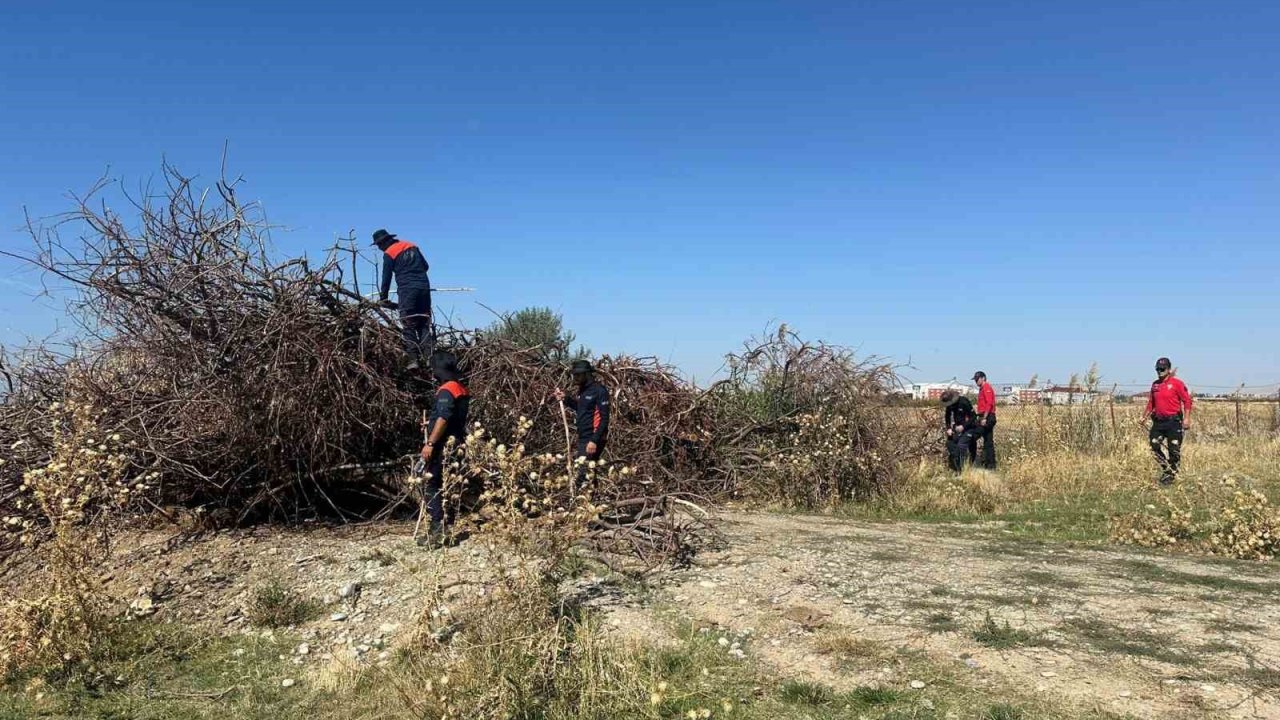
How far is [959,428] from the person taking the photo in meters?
11.1

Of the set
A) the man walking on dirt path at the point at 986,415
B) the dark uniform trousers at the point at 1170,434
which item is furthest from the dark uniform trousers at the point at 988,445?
the dark uniform trousers at the point at 1170,434

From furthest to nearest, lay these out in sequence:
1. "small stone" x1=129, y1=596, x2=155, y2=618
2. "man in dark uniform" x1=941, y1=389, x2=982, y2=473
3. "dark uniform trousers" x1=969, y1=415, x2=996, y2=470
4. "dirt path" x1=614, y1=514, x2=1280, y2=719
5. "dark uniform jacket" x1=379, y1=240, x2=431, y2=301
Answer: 1. "dark uniform trousers" x1=969, y1=415, x2=996, y2=470
2. "man in dark uniform" x1=941, y1=389, x2=982, y2=473
3. "dark uniform jacket" x1=379, y1=240, x2=431, y2=301
4. "small stone" x1=129, y1=596, x2=155, y2=618
5. "dirt path" x1=614, y1=514, x2=1280, y2=719

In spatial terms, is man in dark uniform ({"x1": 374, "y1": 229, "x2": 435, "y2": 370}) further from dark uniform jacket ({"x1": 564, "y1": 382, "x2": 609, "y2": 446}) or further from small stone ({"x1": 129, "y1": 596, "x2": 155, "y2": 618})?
small stone ({"x1": 129, "y1": 596, "x2": 155, "y2": 618})

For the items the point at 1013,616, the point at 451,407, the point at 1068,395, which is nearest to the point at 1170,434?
the point at 1068,395

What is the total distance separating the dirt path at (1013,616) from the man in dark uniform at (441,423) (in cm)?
199

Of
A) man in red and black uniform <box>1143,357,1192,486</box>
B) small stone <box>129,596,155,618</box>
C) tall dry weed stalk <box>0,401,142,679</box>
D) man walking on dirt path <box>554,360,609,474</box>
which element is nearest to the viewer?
tall dry weed stalk <box>0,401,142,679</box>

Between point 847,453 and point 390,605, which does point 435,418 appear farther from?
point 847,453

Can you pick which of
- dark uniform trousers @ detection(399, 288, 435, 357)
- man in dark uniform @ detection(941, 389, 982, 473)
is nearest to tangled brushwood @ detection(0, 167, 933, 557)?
dark uniform trousers @ detection(399, 288, 435, 357)

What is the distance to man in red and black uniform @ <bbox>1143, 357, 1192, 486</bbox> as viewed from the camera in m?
9.36

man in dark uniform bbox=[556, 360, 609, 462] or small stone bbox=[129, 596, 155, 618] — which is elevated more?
man in dark uniform bbox=[556, 360, 609, 462]

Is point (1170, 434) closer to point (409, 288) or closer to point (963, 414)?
point (963, 414)

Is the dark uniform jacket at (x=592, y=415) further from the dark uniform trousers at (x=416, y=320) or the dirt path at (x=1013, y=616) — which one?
the dark uniform trousers at (x=416, y=320)

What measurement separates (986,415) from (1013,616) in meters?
7.36

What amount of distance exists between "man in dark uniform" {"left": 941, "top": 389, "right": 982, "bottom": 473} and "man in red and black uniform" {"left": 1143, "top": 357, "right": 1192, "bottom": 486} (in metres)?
2.27
